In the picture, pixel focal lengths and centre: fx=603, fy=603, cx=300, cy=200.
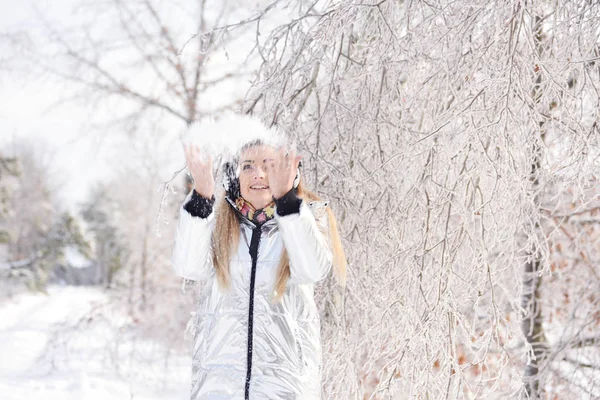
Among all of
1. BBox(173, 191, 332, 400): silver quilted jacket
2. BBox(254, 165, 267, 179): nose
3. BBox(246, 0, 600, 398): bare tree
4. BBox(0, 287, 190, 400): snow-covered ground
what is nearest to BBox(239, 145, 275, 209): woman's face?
BBox(254, 165, 267, 179): nose

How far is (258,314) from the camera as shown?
6.22ft

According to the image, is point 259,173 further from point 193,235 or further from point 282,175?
point 193,235

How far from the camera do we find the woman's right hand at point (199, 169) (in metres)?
1.89

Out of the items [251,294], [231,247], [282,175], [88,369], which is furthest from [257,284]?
[88,369]

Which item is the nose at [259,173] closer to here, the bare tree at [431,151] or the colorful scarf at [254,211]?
the colorful scarf at [254,211]

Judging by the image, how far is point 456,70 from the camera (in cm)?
229

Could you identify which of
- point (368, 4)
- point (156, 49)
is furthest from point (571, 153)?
point (156, 49)

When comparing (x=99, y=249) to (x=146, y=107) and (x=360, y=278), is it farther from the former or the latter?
(x=360, y=278)

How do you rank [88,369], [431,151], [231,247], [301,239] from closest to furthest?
[301,239], [231,247], [431,151], [88,369]

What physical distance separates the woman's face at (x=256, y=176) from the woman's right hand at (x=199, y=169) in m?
0.18

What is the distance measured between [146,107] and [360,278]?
616cm

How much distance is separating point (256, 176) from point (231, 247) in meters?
0.26

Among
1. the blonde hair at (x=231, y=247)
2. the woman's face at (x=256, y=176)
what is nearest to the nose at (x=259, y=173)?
the woman's face at (x=256, y=176)

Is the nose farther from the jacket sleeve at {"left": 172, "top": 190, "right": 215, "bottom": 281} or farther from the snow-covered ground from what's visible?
the snow-covered ground
